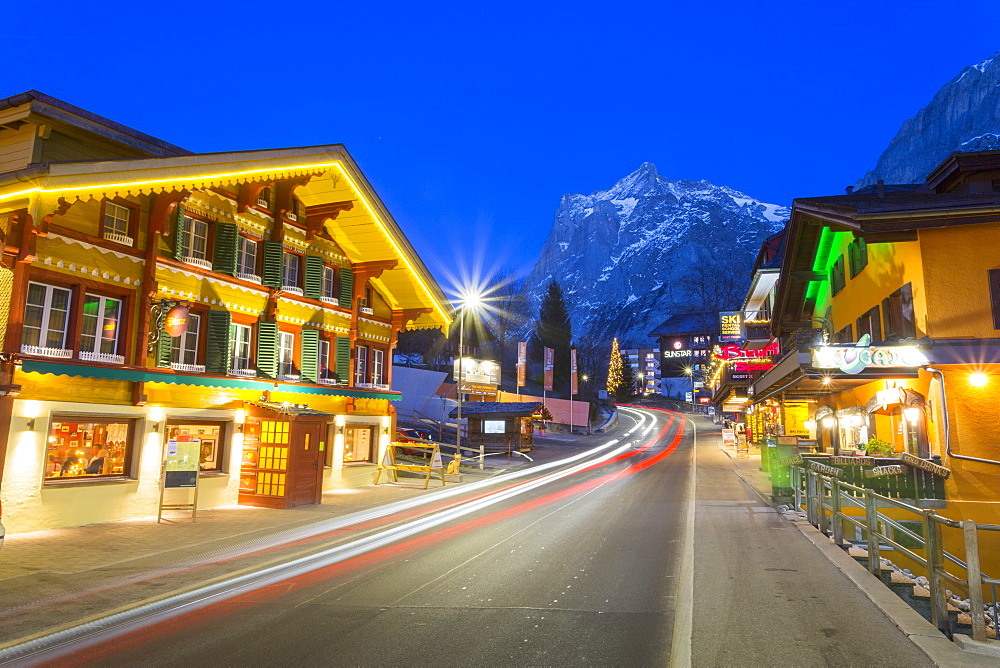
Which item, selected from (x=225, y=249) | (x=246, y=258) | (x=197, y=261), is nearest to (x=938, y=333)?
(x=225, y=249)

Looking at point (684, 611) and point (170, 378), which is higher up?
point (170, 378)

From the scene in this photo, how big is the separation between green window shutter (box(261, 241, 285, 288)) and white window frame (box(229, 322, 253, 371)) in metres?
1.58

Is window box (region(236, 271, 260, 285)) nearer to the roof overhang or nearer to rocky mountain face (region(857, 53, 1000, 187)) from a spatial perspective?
the roof overhang

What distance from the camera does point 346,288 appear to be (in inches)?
936

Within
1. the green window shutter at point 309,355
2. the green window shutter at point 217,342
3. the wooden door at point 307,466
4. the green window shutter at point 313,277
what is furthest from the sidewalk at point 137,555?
the green window shutter at point 313,277

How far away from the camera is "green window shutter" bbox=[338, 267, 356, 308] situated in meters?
23.6

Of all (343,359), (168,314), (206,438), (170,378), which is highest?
(168,314)

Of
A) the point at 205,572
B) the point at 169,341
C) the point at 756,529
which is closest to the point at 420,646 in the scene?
the point at 205,572

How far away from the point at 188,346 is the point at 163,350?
4.06ft

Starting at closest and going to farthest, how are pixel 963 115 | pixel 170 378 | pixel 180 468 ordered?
pixel 180 468
pixel 170 378
pixel 963 115

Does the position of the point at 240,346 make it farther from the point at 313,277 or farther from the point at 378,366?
→ the point at 378,366

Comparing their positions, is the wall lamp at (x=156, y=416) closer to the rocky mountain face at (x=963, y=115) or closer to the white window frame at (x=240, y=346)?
the white window frame at (x=240, y=346)

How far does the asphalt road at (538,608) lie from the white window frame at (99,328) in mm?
7773

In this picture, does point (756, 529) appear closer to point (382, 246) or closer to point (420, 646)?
point (420, 646)
